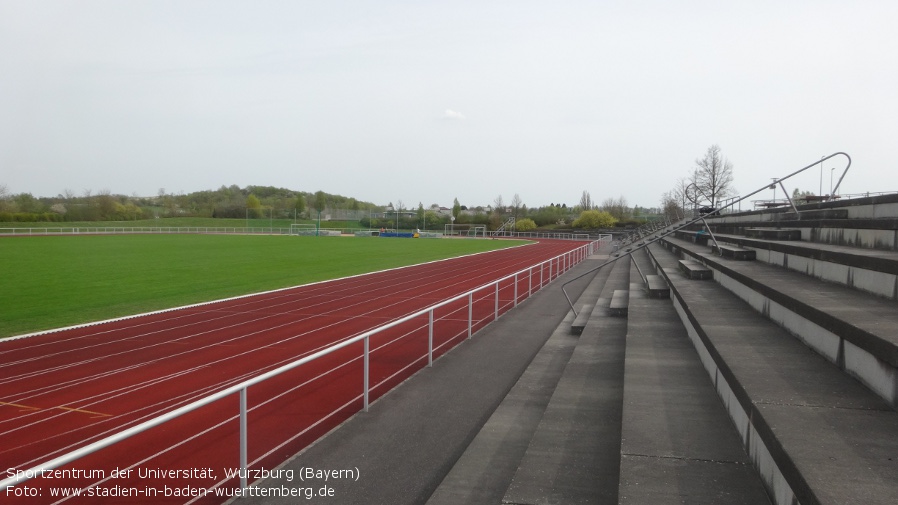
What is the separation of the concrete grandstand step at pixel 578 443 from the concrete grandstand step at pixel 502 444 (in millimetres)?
254

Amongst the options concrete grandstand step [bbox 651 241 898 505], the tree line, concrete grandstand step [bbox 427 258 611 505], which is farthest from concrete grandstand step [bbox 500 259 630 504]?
the tree line

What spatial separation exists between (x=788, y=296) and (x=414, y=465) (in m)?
3.27

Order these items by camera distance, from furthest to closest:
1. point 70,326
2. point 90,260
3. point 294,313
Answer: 1. point 90,260
2. point 294,313
3. point 70,326

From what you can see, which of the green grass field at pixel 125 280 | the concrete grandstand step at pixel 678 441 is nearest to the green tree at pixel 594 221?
the green grass field at pixel 125 280

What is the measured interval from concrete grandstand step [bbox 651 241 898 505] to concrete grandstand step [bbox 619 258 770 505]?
0.36 ft

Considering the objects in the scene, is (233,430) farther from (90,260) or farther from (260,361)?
(90,260)

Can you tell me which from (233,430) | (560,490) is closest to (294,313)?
(233,430)

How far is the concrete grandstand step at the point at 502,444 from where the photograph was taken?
390 cm

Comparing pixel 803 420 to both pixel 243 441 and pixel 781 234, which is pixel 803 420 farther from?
pixel 781 234

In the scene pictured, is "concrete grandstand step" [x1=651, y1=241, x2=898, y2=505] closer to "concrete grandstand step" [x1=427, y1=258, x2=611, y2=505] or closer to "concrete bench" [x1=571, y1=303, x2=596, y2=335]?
"concrete grandstand step" [x1=427, y1=258, x2=611, y2=505]

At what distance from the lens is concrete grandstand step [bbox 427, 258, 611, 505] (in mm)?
3900

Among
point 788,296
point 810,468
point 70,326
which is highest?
point 788,296

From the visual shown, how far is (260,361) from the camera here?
8.78 meters

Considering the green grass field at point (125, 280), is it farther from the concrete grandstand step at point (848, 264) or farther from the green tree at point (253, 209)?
the green tree at point (253, 209)
